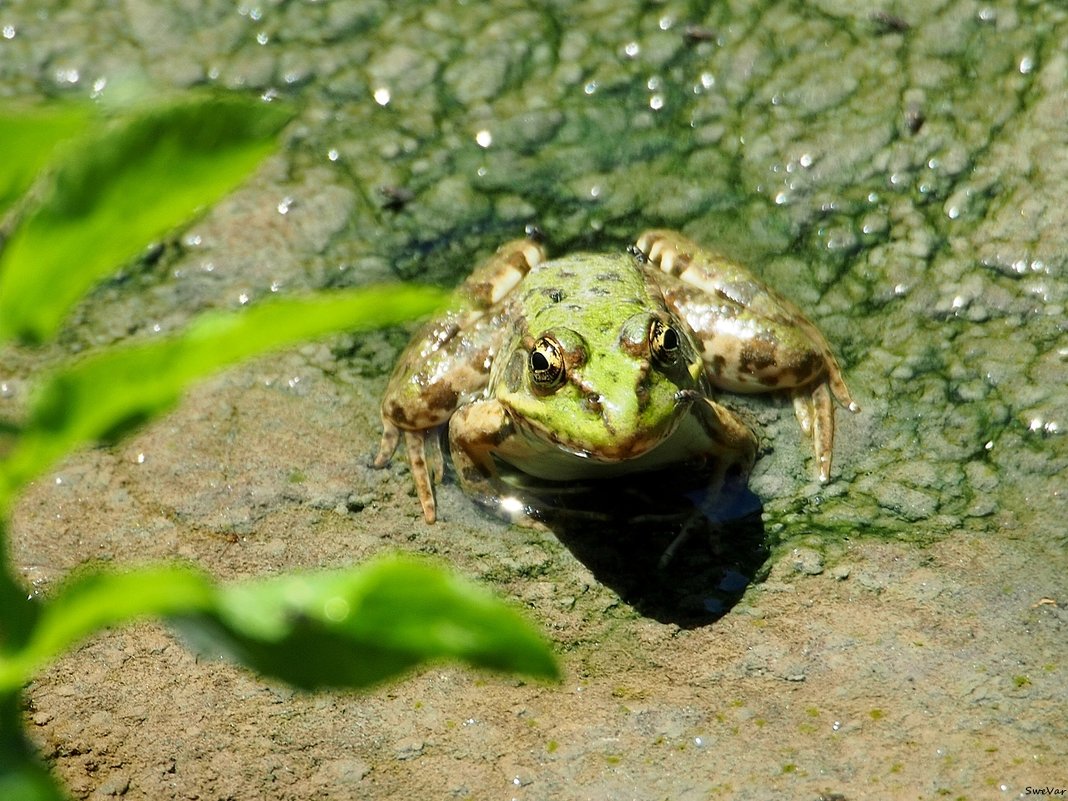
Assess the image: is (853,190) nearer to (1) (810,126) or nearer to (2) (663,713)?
(1) (810,126)

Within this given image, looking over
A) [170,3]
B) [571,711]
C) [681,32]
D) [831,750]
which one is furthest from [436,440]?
[170,3]

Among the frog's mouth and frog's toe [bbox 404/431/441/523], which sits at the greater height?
the frog's mouth

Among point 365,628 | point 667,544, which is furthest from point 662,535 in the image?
point 365,628

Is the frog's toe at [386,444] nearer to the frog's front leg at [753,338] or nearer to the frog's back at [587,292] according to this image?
the frog's back at [587,292]

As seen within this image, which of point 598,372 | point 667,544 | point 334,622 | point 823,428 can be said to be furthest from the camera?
point 823,428

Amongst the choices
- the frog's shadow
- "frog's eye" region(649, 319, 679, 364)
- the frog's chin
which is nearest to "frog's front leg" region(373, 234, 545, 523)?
the frog's chin

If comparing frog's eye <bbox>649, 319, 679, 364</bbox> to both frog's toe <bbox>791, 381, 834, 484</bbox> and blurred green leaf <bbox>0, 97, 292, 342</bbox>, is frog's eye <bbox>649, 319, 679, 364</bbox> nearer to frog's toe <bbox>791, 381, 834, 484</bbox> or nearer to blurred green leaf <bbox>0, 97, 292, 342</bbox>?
frog's toe <bbox>791, 381, 834, 484</bbox>

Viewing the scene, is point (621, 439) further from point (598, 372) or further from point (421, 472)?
point (421, 472)
